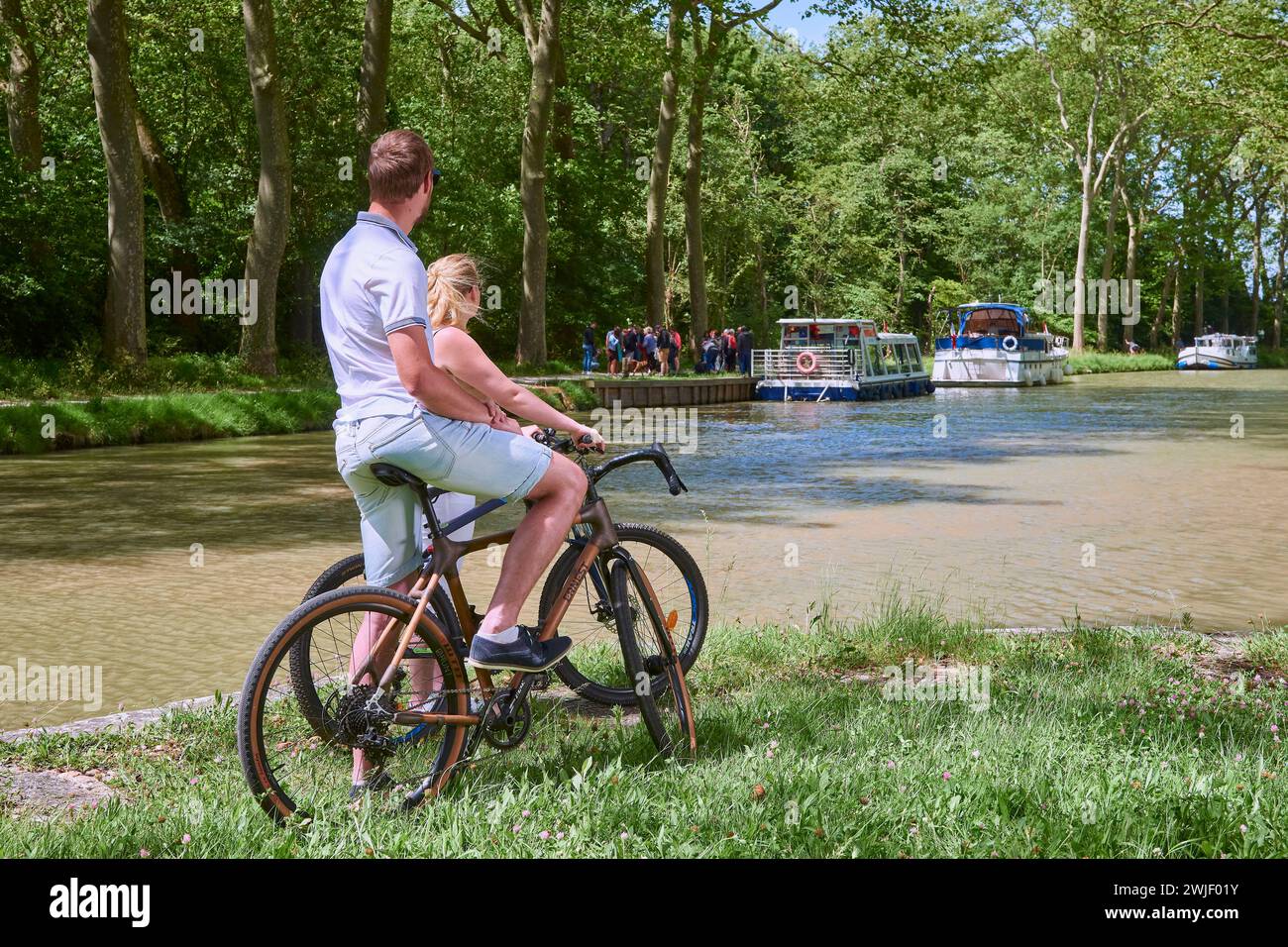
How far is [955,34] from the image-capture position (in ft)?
125

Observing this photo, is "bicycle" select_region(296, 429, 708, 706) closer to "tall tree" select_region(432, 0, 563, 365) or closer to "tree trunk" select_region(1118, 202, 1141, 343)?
"tall tree" select_region(432, 0, 563, 365)

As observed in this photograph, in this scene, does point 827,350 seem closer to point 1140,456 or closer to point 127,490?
point 1140,456

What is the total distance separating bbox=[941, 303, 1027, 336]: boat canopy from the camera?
51.1 metres

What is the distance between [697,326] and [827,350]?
432 centimetres

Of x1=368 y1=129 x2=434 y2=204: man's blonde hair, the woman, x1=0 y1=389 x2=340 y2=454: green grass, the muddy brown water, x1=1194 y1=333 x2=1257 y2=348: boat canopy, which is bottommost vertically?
the muddy brown water

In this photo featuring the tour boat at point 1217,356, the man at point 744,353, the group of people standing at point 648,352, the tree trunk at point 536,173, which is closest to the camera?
the tree trunk at point 536,173

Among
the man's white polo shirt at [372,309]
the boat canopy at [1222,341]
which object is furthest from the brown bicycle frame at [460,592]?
the boat canopy at [1222,341]

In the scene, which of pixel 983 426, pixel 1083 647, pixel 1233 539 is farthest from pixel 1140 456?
pixel 1083 647

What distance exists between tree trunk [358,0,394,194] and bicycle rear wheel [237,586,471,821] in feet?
91.5

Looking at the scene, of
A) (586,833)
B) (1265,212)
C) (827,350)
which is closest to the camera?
(586,833)

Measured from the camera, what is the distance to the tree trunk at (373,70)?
103ft

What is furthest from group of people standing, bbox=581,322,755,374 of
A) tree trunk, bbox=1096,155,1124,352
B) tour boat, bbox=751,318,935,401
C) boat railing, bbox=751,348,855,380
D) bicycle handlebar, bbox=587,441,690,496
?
bicycle handlebar, bbox=587,441,690,496

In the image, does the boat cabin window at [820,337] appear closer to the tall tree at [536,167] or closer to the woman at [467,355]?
the tall tree at [536,167]

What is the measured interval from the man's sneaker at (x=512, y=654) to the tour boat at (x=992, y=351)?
47112 millimetres
